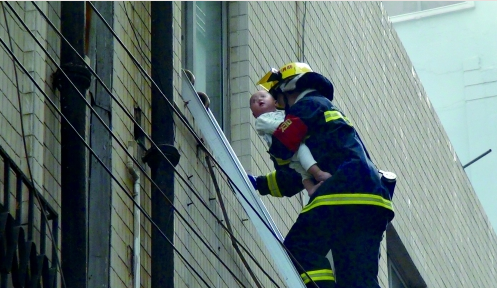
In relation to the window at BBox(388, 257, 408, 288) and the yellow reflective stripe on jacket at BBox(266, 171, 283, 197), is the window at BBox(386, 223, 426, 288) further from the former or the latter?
the yellow reflective stripe on jacket at BBox(266, 171, 283, 197)

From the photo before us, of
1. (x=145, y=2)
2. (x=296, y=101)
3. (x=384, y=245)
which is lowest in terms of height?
(x=384, y=245)

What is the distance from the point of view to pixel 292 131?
9.95 metres

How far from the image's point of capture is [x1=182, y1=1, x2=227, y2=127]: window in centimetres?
1167

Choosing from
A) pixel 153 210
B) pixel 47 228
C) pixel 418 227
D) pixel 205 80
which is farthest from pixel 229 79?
pixel 418 227

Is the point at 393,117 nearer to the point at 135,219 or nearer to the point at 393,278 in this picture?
the point at 393,278

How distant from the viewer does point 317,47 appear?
14344 millimetres

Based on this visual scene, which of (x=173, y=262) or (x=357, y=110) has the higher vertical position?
(x=357, y=110)

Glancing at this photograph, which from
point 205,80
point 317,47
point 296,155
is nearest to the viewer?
point 296,155

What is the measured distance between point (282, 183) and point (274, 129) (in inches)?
19.8

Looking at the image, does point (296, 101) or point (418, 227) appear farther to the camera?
point (418, 227)

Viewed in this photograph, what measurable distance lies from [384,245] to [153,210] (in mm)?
6906

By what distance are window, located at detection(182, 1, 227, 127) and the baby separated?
120 cm

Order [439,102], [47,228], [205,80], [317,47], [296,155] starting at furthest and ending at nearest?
[439,102] → [317,47] → [205,80] → [296,155] → [47,228]

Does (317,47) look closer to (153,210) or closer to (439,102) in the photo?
(153,210)
